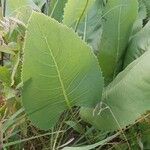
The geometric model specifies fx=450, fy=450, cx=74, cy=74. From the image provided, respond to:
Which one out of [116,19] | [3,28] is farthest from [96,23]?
[3,28]

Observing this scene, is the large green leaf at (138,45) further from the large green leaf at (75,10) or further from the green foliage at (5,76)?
the green foliage at (5,76)

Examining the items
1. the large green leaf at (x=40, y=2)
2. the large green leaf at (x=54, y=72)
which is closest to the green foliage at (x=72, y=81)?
the large green leaf at (x=54, y=72)

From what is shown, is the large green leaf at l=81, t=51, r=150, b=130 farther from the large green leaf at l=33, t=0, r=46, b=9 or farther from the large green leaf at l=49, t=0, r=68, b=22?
the large green leaf at l=33, t=0, r=46, b=9

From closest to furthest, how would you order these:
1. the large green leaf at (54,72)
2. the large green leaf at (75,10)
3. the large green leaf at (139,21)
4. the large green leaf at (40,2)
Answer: the large green leaf at (54,72) < the large green leaf at (75,10) < the large green leaf at (139,21) < the large green leaf at (40,2)

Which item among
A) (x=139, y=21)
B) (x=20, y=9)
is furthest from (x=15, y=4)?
(x=139, y=21)

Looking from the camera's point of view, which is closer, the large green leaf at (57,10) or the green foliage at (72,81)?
the green foliage at (72,81)
